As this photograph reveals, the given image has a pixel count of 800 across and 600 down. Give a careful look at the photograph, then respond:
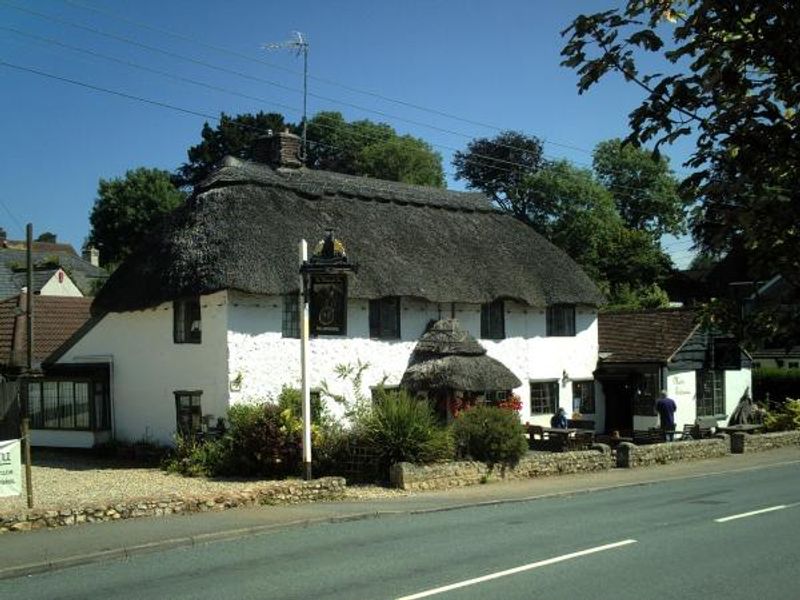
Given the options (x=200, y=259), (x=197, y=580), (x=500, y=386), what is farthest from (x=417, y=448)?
(x=197, y=580)

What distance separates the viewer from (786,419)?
101ft

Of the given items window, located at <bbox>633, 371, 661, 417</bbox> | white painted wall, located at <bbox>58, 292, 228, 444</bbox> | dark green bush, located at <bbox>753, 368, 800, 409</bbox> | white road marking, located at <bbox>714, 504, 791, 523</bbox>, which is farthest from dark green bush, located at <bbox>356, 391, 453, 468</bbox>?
dark green bush, located at <bbox>753, 368, 800, 409</bbox>

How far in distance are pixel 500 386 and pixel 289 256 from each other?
687 centimetres

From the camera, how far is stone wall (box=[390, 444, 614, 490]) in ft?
58.5

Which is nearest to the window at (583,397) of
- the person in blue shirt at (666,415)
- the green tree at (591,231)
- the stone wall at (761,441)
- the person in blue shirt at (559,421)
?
the person in blue shirt at (559,421)

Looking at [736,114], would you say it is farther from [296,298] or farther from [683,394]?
[683,394]

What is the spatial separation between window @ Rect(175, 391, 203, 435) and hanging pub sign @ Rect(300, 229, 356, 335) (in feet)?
17.6

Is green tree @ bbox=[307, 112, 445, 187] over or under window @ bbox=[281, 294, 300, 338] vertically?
over

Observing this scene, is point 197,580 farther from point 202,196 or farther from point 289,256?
point 202,196

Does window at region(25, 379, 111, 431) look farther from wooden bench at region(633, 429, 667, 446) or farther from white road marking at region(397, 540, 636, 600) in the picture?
white road marking at region(397, 540, 636, 600)

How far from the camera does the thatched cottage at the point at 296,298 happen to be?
22469 millimetres

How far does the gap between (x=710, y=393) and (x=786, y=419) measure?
2786mm

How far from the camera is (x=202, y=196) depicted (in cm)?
2452

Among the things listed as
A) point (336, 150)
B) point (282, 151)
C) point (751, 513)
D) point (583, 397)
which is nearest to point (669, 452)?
point (583, 397)
